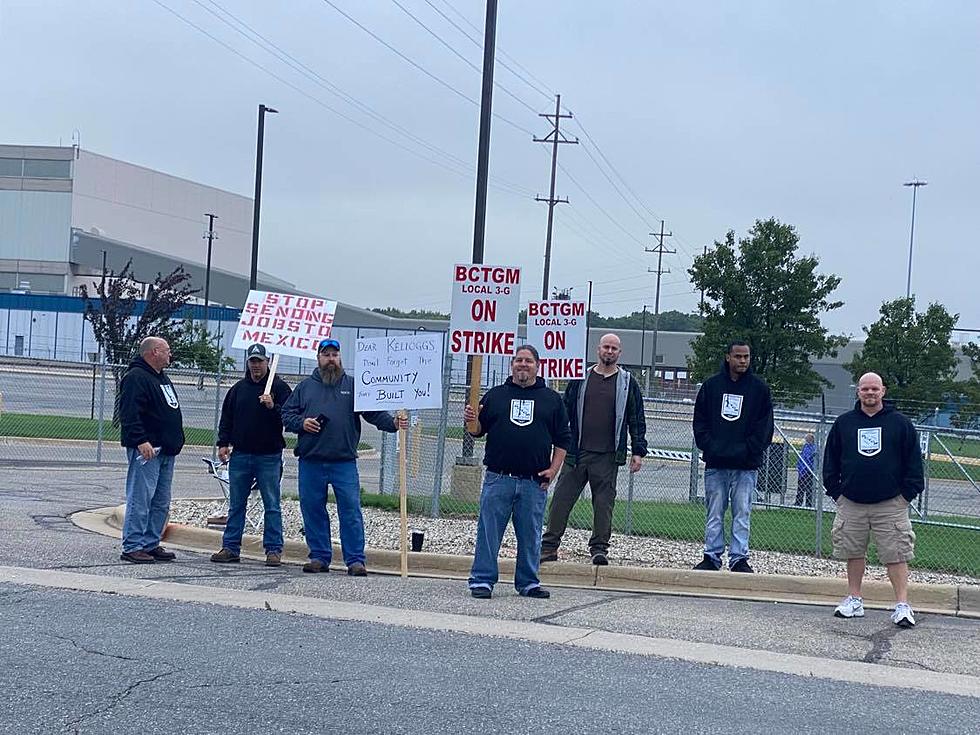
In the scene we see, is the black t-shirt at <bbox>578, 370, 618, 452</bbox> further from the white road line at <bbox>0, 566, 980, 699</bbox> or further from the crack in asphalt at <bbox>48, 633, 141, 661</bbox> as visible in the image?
the crack in asphalt at <bbox>48, 633, 141, 661</bbox>

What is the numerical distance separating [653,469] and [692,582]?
49.8 feet

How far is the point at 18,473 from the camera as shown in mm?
19297

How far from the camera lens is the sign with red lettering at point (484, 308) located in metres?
13.0

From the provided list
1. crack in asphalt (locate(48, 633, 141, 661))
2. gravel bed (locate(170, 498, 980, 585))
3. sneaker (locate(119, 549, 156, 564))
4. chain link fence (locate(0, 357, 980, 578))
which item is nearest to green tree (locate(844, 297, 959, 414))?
chain link fence (locate(0, 357, 980, 578))

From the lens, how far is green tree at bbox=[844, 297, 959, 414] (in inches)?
1340

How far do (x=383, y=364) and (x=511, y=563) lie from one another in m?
2.15

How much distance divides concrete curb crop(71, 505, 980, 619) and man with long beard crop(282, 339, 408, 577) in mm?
583

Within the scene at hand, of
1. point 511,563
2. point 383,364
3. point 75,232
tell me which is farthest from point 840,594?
point 75,232

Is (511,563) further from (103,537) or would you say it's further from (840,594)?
(103,537)

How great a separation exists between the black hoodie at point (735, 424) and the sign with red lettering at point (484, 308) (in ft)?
9.60

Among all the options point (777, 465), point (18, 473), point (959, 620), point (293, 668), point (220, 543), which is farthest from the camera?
point (18, 473)

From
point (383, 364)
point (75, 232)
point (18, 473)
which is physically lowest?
point (18, 473)

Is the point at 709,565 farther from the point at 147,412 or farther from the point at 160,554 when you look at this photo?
the point at 147,412

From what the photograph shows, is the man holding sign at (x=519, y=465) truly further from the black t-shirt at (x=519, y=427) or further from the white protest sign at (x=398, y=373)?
the white protest sign at (x=398, y=373)
